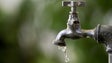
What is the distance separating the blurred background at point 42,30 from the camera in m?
1.45

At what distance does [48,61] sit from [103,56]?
39cm

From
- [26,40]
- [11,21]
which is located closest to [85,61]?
[26,40]

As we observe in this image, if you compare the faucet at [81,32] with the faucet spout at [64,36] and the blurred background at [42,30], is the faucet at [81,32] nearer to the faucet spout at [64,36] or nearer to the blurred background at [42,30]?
the faucet spout at [64,36]

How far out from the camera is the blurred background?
145cm

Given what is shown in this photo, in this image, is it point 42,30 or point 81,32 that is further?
point 42,30

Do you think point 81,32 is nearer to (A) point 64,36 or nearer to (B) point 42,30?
(A) point 64,36

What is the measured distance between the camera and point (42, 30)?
1.67 m

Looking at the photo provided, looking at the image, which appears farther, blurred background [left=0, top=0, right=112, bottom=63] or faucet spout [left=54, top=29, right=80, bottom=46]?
blurred background [left=0, top=0, right=112, bottom=63]

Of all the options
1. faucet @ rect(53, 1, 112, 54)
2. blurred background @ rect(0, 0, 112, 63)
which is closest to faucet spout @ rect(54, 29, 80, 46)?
faucet @ rect(53, 1, 112, 54)

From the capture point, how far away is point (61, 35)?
76cm

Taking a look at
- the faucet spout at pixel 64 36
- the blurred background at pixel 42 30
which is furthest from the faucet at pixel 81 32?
the blurred background at pixel 42 30

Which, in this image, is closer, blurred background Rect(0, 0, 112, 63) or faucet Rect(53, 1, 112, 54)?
faucet Rect(53, 1, 112, 54)

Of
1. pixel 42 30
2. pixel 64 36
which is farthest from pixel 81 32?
pixel 42 30

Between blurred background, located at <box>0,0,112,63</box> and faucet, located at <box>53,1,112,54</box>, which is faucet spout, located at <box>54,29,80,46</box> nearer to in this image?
faucet, located at <box>53,1,112,54</box>
